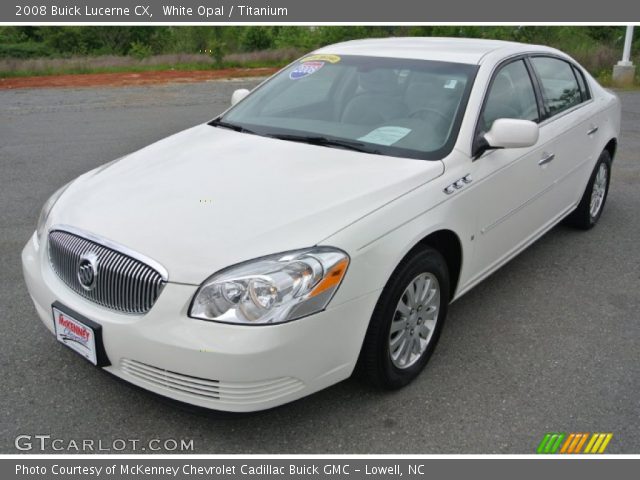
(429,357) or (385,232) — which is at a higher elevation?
(385,232)

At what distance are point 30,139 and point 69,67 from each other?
1534 centimetres

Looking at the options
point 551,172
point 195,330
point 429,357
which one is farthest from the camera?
point 551,172

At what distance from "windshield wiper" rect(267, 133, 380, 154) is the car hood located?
0.17ft

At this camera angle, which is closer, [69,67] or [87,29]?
[69,67]

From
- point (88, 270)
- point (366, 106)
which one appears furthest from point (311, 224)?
point (366, 106)

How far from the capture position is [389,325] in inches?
112

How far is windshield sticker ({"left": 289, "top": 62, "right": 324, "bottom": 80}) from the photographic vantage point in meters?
4.22

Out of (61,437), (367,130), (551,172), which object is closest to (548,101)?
(551,172)

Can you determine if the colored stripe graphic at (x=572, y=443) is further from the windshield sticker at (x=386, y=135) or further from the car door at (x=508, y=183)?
the windshield sticker at (x=386, y=135)

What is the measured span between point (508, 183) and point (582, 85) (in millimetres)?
1871

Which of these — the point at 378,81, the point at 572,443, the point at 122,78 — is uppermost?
the point at 378,81

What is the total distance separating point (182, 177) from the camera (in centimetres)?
318

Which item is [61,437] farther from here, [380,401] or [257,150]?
[257,150]

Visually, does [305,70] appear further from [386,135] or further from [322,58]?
[386,135]
